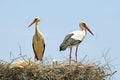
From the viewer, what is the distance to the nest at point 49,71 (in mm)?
8578

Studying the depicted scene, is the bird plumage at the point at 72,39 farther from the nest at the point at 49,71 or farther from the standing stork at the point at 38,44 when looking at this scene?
the nest at the point at 49,71

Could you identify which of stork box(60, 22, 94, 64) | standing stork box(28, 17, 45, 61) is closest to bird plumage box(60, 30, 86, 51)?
stork box(60, 22, 94, 64)

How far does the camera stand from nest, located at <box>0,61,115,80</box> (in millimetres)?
8578

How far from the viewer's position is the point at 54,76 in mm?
8609

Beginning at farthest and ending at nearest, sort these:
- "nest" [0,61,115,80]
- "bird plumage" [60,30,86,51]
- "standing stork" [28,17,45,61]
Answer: "standing stork" [28,17,45,61] < "bird plumage" [60,30,86,51] < "nest" [0,61,115,80]

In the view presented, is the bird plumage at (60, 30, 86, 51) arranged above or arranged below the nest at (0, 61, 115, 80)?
above

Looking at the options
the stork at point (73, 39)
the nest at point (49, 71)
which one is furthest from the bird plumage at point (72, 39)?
the nest at point (49, 71)

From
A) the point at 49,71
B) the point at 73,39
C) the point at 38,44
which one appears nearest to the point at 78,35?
the point at 73,39

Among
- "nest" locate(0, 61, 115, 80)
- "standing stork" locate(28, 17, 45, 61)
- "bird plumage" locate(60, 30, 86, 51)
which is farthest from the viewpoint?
"standing stork" locate(28, 17, 45, 61)

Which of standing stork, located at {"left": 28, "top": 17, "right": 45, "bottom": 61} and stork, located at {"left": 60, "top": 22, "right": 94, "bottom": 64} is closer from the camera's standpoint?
stork, located at {"left": 60, "top": 22, "right": 94, "bottom": 64}

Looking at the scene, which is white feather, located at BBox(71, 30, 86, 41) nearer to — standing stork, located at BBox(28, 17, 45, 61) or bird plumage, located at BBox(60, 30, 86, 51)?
bird plumage, located at BBox(60, 30, 86, 51)

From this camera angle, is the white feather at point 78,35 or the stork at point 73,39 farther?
the white feather at point 78,35

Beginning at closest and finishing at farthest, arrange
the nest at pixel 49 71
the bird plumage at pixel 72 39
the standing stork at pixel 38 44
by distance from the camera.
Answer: the nest at pixel 49 71, the bird plumage at pixel 72 39, the standing stork at pixel 38 44

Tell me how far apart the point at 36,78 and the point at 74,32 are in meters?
2.27
